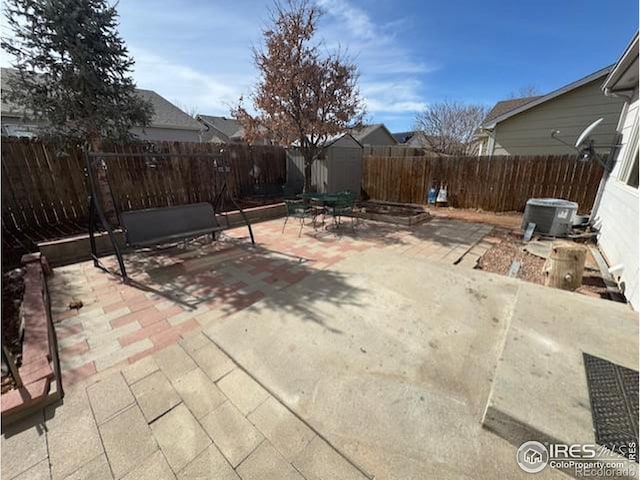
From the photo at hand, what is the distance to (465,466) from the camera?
1.29 meters

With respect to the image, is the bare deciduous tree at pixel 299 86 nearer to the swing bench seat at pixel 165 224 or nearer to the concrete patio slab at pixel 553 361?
the swing bench seat at pixel 165 224

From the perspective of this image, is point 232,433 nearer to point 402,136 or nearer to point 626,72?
point 626,72

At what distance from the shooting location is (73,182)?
5.36 metres

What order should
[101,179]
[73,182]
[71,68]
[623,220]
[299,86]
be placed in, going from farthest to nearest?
1. [299,86]
2. [73,182]
3. [101,179]
4. [71,68]
5. [623,220]

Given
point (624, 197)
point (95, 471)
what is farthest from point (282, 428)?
point (624, 197)

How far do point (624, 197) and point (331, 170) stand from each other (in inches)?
262

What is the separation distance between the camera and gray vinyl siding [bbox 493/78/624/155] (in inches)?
296

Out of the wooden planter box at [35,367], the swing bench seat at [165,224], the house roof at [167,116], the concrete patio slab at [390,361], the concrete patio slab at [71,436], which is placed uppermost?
the house roof at [167,116]

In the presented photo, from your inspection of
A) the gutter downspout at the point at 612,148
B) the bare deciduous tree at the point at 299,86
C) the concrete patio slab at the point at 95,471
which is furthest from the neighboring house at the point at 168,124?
the gutter downspout at the point at 612,148

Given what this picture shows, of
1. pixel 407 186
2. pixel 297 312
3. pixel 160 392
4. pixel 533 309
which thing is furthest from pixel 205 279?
pixel 407 186

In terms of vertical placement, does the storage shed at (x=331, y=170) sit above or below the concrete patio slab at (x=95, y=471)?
above

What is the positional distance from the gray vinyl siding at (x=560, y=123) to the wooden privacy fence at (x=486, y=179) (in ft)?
6.25

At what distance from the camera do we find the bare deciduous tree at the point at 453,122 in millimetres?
17312

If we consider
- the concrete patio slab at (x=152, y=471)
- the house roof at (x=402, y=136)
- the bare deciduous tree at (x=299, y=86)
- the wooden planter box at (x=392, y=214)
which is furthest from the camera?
the house roof at (x=402, y=136)
